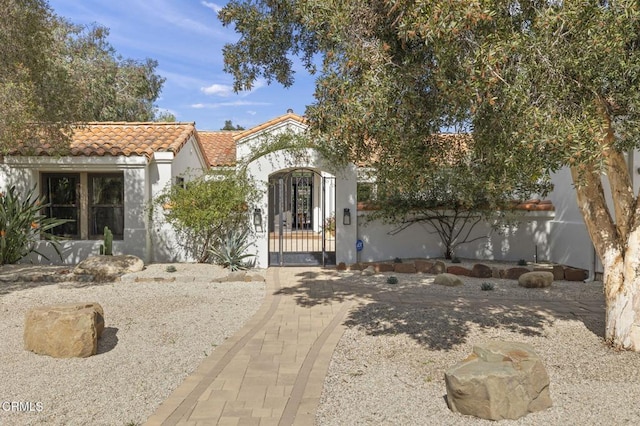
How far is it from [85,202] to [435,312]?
10.4 meters

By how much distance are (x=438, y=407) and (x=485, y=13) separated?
3.50 meters

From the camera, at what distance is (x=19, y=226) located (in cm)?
1170

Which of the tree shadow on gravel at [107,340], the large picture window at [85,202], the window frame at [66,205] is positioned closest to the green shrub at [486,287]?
the tree shadow on gravel at [107,340]

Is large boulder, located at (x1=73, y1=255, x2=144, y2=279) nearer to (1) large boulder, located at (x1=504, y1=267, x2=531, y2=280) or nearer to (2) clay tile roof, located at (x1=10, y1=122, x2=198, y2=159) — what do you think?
(2) clay tile roof, located at (x1=10, y1=122, x2=198, y2=159)

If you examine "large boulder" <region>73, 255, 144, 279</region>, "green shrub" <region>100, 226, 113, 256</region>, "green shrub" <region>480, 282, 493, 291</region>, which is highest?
"green shrub" <region>100, 226, 113, 256</region>

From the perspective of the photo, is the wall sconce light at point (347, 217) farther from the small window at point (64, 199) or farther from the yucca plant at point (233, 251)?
the small window at point (64, 199)

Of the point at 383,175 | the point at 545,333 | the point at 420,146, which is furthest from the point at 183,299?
the point at 545,333

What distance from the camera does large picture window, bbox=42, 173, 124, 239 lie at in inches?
530

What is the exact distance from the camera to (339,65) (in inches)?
205

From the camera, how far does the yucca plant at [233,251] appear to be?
38.8ft

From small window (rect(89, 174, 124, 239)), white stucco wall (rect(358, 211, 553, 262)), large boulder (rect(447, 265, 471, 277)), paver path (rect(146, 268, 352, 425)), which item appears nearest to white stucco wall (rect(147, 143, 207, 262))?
small window (rect(89, 174, 124, 239))

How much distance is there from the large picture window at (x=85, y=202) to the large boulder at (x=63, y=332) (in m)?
7.95

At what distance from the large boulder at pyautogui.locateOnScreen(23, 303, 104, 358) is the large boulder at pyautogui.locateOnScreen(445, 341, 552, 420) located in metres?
4.17

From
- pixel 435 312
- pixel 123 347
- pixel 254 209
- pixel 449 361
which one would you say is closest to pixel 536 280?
pixel 435 312
